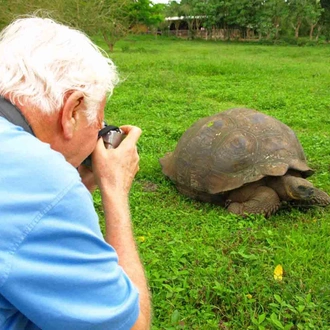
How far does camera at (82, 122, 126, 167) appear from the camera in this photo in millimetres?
1389

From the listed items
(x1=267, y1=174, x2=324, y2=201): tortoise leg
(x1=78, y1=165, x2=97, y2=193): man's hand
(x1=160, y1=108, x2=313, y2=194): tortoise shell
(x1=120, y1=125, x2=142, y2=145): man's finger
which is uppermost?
(x1=120, y1=125, x2=142, y2=145): man's finger

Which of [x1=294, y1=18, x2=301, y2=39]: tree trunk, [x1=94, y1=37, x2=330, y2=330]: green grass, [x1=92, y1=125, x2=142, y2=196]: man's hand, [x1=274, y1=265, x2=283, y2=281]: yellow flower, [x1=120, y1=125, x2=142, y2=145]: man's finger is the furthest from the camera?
[x1=294, y1=18, x2=301, y2=39]: tree trunk

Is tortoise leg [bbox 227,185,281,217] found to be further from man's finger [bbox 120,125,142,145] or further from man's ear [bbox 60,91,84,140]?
man's ear [bbox 60,91,84,140]

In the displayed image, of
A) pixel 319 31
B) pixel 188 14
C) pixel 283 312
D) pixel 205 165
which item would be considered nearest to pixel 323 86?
pixel 205 165

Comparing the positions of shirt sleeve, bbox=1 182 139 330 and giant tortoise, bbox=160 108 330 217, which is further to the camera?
giant tortoise, bbox=160 108 330 217

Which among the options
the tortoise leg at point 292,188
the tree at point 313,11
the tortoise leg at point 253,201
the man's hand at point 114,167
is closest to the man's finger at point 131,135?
the man's hand at point 114,167

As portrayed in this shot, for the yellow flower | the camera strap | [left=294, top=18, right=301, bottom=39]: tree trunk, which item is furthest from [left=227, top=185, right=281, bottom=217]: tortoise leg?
[left=294, top=18, right=301, bottom=39]: tree trunk

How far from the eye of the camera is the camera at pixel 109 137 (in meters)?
1.39

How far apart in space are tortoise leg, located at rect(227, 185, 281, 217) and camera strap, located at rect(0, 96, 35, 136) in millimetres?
2372

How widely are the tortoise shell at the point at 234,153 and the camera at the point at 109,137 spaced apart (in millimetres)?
2060

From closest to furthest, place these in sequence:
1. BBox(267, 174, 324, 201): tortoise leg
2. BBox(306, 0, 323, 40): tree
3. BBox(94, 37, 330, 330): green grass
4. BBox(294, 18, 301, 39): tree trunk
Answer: BBox(94, 37, 330, 330): green grass, BBox(267, 174, 324, 201): tortoise leg, BBox(306, 0, 323, 40): tree, BBox(294, 18, 301, 39): tree trunk

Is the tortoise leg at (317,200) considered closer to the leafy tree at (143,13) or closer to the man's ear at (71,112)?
the man's ear at (71,112)

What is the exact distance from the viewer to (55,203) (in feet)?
2.99

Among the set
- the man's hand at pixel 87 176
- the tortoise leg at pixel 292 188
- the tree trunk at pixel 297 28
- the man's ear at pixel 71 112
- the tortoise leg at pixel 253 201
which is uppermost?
the man's ear at pixel 71 112
